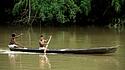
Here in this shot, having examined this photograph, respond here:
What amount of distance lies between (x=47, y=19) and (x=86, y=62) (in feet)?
51.7

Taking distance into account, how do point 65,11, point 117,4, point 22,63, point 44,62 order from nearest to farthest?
point 22,63, point 44,62, point 117,4, point 65,11

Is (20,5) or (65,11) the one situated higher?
(20,5)

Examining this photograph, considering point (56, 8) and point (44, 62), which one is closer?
point (44, 62)

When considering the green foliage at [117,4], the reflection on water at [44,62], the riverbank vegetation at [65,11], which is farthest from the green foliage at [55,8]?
the reflection on water at [44,62]

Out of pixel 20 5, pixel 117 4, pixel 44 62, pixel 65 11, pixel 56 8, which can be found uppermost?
pixel 20 5

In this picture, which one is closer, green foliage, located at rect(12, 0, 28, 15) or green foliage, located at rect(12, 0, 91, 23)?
green foliage, located at rect(12, 0, 91, 23)

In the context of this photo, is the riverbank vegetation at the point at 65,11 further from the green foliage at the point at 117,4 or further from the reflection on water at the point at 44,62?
the reflection on water at the point at 44,62

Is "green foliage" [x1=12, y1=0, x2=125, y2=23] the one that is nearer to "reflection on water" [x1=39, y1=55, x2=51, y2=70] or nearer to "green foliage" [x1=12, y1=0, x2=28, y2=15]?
"green foliage" [x1=12, y1=0, x2=28, y2=15]

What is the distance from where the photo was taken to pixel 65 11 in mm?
30703

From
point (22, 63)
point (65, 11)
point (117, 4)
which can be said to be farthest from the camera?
point (65, 11)

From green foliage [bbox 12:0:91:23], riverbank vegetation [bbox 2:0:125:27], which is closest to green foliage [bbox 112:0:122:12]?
riverbank vegetation [bbox 2:0:125:27]

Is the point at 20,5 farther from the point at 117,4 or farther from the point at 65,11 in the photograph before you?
the point at 117,4

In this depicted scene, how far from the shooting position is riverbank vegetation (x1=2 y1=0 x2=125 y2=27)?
30.2 m

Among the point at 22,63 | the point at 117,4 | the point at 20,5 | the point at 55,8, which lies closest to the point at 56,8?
the point at 55,8
